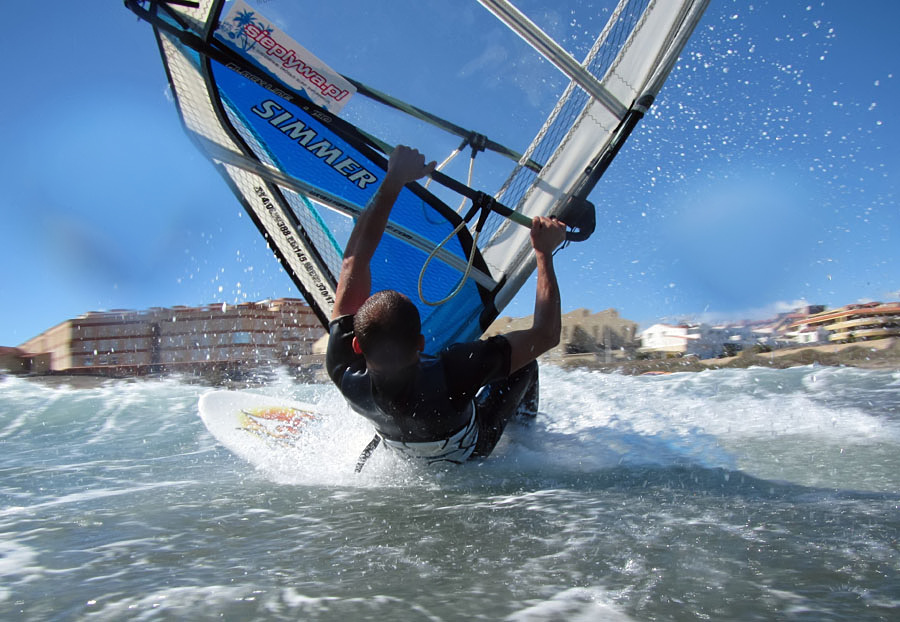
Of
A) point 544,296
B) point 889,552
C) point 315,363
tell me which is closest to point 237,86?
point 544,296

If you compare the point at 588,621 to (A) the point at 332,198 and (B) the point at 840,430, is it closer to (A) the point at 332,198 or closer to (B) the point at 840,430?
(A) the point at 332,198

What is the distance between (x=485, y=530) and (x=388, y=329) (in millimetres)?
821

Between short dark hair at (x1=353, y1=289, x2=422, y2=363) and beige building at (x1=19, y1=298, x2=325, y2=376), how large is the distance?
2094 cm

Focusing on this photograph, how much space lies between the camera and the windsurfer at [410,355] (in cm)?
223

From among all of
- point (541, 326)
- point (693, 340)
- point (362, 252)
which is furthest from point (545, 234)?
point (693, 340)

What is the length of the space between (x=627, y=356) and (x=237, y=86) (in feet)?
43.9

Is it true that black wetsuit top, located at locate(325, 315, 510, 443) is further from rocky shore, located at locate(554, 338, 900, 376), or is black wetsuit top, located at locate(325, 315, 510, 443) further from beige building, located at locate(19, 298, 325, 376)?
beige building, located at locate(19, 298, 325, 376)

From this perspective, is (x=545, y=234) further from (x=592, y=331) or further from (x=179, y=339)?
(x=179, y=339)

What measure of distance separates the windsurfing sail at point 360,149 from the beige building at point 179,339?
62.5ft

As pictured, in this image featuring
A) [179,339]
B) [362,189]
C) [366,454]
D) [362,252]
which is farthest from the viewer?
[179,339]

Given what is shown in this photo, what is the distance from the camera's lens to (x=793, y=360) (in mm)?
11102

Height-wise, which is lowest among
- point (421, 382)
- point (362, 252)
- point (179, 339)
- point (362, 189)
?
point (421, 382)

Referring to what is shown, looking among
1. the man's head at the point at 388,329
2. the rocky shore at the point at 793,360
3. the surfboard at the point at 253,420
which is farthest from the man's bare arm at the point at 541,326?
the rocky shore at the point at 793,360

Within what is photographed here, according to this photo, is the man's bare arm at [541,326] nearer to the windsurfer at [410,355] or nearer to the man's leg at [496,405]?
the windsurfer at [410,355]
